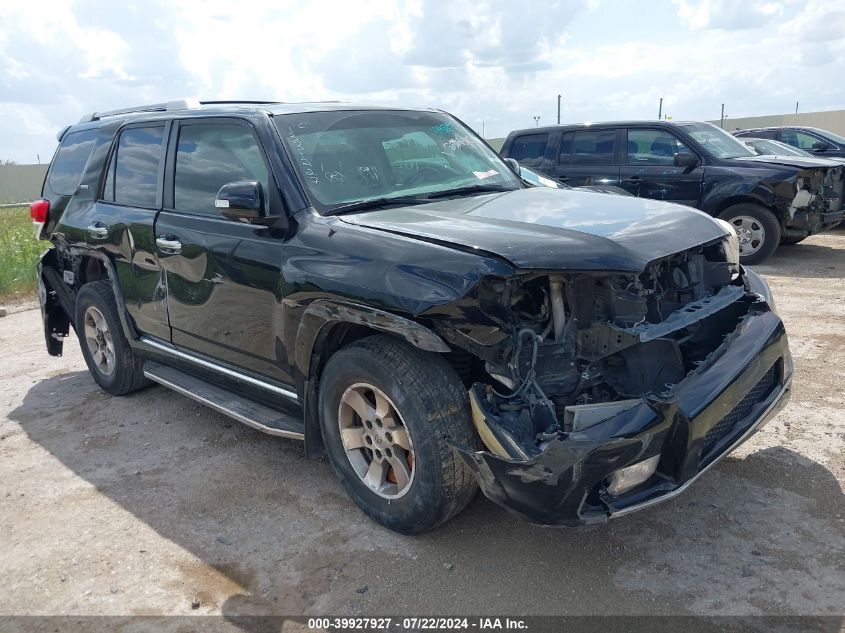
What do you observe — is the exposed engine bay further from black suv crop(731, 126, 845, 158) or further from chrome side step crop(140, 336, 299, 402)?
black suv crop(731, 126, 845, 158)

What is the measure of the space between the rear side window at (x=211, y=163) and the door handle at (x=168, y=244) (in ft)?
0.65

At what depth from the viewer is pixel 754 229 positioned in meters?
9.55

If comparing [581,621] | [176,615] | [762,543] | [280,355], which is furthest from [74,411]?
[762,543]

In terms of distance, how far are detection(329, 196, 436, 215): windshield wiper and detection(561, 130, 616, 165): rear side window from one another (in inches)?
276

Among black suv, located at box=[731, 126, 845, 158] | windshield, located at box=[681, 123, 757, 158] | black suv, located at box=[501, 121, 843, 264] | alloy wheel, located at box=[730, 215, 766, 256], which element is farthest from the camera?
black suv, located at box=[731, 126, 845, 158]

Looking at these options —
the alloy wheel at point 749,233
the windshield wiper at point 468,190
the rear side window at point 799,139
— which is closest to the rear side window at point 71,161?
the windshield wiper at point 468,190

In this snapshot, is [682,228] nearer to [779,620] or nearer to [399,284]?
[399,284]

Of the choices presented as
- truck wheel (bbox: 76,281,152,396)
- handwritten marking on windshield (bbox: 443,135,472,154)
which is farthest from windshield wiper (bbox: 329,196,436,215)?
truck wheel (bbox: 76,281,152,396)

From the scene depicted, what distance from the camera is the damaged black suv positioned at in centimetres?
286

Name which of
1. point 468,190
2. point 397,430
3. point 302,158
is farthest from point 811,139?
point 397,430

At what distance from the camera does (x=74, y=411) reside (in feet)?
17.9

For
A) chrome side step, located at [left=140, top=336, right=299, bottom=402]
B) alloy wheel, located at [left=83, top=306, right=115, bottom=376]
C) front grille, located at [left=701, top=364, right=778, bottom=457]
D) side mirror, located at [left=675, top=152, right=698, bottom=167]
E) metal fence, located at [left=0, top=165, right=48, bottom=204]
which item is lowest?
metal fence, located at [left=0, top=165, right=48, bottom=204]

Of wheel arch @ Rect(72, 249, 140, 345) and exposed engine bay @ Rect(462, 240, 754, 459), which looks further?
wheel arch @ Rect(72, 249, 140, 345)

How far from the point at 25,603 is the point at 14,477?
58.4 inches
